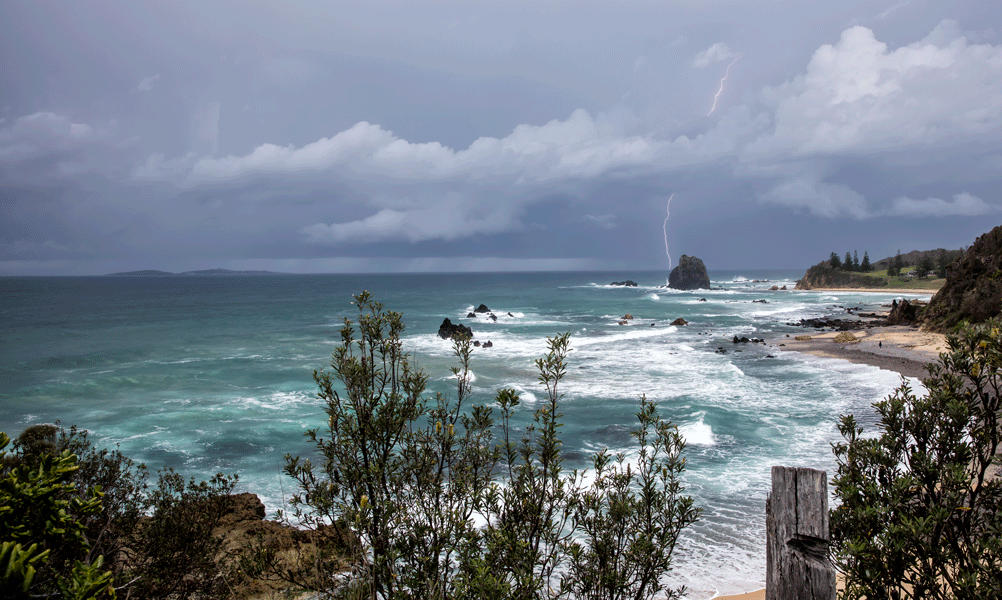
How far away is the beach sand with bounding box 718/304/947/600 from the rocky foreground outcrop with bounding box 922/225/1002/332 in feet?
6.14

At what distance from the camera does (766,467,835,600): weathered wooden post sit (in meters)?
2.62

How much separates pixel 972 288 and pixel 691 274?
93321 millimetres

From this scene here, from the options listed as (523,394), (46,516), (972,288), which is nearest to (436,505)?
(46,516)

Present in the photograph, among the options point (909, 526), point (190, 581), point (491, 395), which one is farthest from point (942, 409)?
point (491, 395)

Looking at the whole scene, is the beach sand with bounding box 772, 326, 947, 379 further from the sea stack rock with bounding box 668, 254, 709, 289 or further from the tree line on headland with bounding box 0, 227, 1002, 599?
the sea stack rock with bounding box 668, 254, 709, 289

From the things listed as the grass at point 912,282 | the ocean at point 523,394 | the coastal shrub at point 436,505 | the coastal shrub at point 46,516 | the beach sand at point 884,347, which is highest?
the grass at point 912,282

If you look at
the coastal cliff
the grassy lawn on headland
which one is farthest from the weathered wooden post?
the coastal cliff

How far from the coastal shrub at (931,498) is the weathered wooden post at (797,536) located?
36.1 inches

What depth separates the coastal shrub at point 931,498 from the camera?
3312 millimetres

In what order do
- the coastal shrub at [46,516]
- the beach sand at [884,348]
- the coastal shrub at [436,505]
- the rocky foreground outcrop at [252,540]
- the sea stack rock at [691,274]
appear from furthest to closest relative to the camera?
the sea stack rock at [691,274], the beach sand at [884,348], the rocky foreground outcrop at [252,540], the coastal shrub at [436,505], the coastal shrub at [46,516]

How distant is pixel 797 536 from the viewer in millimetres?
2695

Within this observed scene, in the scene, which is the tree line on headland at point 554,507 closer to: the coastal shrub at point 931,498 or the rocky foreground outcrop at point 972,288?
the coastal shrub at point 931,498

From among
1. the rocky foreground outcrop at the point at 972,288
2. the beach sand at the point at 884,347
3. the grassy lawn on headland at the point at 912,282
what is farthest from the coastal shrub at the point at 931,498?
the grassy lawn on headland at the point at 912,282

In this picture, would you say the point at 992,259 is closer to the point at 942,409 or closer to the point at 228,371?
the point at 942,409
